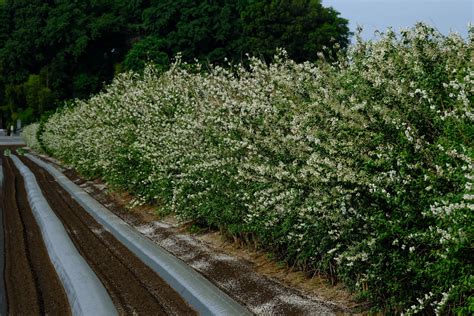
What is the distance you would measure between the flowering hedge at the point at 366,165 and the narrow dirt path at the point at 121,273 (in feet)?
5.70

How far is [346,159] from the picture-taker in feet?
22.3

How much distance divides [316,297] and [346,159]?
232 cm

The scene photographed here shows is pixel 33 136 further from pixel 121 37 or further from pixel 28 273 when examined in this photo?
pixel 28 273

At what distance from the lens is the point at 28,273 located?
11.1 m

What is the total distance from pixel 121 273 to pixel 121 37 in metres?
73.5

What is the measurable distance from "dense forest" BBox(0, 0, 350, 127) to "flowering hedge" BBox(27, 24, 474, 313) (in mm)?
46423

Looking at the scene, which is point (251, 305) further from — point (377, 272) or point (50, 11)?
point (50, 11)

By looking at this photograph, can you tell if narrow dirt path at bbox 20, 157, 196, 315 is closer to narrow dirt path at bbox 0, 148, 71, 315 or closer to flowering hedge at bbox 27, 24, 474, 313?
narrow dirt path at bbox 0, 148, 71, 315

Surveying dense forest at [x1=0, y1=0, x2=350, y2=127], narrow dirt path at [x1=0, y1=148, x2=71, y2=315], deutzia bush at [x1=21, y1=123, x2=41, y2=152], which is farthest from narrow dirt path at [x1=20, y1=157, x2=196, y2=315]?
dense forest at [x1=0, y1=0, x2=350, y2=127]

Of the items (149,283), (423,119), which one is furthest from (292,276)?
(423,119)

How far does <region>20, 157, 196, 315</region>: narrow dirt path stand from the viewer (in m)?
8.83

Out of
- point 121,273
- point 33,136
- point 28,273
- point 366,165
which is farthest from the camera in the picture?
point 33,136

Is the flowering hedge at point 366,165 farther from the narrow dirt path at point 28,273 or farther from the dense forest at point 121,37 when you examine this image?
A: the dense forest at point 121,37

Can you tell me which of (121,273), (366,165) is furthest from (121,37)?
(366,165)
